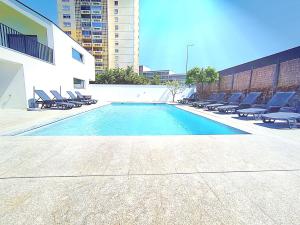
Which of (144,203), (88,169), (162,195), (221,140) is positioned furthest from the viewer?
(221,140)

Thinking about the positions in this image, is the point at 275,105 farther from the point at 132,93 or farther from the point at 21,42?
the point at 132,93

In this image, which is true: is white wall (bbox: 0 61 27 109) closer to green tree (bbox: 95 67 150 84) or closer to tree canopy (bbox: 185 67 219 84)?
tree canopy (bbox: 185 67 219 84)

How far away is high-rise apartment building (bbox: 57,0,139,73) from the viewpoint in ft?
171

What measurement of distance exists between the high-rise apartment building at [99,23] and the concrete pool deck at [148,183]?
5199 cm

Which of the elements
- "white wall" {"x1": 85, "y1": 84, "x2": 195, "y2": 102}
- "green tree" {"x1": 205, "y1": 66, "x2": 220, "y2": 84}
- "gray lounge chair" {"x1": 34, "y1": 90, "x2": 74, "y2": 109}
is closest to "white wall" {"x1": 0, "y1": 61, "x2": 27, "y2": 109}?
"gray lounge chair" {"x1": 34, "y1": 90, "x2": 74, "y2": 109}

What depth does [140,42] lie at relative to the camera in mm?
63156

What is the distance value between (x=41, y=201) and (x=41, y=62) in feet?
40.9

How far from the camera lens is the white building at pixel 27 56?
1053 centimetres

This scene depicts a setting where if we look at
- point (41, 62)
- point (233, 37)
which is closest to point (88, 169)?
point (41, 62)

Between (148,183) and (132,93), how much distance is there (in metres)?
23.7

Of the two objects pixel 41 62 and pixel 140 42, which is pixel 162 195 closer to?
pixel 41 62

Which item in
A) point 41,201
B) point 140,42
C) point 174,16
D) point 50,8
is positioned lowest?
point 41,201

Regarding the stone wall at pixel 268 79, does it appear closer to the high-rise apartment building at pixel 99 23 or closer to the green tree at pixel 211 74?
the green tree at pixel 211 74

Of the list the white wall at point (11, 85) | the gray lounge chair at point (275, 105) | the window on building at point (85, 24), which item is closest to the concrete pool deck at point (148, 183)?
the gray lounge chair at point (275, 105)
